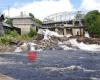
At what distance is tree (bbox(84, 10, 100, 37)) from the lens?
131250mm

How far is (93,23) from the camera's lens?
134375mm

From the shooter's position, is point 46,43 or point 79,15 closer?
point 46,43

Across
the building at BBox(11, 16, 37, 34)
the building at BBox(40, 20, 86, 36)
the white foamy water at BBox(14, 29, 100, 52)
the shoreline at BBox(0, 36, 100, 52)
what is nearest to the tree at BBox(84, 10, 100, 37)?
the building at BBox(40, 20, 86, 36)

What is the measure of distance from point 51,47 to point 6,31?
33.4 m

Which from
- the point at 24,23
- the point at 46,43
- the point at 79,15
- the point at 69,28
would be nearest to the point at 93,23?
the point at 69,28

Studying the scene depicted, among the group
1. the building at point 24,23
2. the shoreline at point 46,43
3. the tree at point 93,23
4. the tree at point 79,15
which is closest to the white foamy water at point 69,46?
the shoreline at point 46,43

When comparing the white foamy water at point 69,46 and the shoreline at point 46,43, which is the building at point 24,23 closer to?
the white foamy water at point 69,46

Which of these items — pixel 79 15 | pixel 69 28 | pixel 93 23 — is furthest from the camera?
pixel 79 15

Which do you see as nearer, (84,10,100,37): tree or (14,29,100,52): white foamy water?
(14,29,100,52): white foamy water

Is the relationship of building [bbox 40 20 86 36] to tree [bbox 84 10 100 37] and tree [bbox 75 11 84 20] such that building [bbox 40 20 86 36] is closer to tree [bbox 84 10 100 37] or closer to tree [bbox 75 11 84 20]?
tree [bbox 84 10 100 37]

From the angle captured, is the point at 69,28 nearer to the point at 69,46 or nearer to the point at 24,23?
the point at 24,23

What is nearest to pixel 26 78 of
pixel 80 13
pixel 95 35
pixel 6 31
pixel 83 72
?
pixel 83 72

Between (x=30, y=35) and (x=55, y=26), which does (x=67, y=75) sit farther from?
(x=55, y=26)

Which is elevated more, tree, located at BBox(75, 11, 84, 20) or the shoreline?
tree, located at BBox(75, 11, 84, 20)
